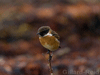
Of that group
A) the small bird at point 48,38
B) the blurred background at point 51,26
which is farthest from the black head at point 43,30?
the blurred background at point 51,26

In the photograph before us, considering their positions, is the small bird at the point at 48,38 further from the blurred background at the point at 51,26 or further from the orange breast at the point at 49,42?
the blurred background at the point at 51,26

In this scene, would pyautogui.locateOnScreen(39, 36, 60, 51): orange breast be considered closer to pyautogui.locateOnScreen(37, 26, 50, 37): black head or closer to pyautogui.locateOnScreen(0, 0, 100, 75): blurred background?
pyautogui.locateOnScreen(37, 26, 50, 37): black head

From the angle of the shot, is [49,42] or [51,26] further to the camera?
[51,26]

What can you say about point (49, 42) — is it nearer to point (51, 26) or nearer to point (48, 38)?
point (48, 38)

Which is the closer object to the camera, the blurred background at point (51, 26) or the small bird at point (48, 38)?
the small bird at point (48, 38)

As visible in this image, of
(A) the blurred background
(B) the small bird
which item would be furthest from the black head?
(A) the blurred background

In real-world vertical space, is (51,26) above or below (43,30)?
above

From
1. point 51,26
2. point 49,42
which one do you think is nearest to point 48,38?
point 49,42
